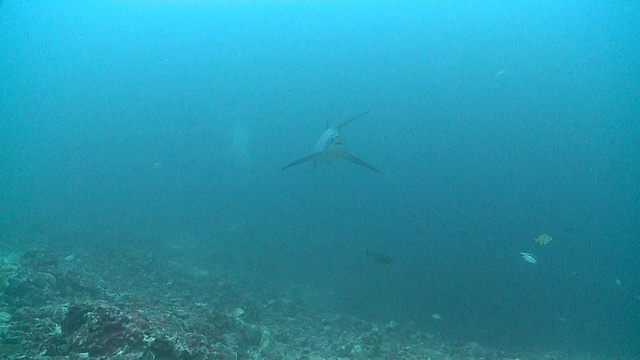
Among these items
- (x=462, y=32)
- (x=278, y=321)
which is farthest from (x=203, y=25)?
(x=278, y=321)

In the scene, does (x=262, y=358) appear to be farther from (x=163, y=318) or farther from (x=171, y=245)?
(x=171, y=245)

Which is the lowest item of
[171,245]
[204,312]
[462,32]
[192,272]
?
[204,312]

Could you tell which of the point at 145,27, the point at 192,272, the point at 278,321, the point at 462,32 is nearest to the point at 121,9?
the point at 145,27

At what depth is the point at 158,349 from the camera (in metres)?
4.30

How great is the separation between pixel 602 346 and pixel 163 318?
2228 cm

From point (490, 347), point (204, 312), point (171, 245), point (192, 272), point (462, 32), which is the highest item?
point (462, 32)

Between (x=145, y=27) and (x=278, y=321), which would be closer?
(x=278, y=321)

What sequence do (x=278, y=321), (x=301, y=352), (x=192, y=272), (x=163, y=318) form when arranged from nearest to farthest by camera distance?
(x=163, y=318), (x=301, y=352), (x=278, y=321), (x=192, y=272)

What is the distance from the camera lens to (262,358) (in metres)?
7.42

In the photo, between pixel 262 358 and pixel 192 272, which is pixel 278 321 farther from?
pixel 192 272

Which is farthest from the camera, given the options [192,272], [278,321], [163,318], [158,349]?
[192,272]

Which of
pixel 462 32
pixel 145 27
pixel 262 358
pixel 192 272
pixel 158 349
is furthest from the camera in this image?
pixel 145 27

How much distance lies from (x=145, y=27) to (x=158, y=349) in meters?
105

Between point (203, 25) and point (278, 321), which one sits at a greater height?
point (203, 25)
